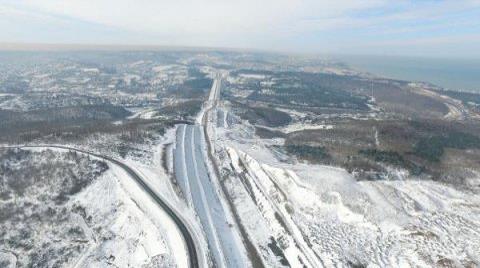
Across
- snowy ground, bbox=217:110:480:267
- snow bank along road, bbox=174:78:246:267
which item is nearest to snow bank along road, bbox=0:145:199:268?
snow bank along road, bbox=174:78:246:267

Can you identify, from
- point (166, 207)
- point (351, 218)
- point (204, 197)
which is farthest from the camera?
point (204, 197)

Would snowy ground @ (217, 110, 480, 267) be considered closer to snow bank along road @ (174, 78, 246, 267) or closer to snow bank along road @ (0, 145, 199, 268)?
snow bank along road @ (174, 78, 246, 267)

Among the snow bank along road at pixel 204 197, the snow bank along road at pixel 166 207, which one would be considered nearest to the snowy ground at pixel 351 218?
the snow bank along road at pixel 204 197

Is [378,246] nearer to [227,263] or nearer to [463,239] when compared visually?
[463,239]

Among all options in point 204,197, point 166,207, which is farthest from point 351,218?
point 166,207

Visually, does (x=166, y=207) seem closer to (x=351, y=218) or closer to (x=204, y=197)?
(x=204, y=197)

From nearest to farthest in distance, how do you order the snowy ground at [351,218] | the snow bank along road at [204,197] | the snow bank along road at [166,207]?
the snow bank along road at [166,207]
the snowy ground at [351,218]
the snow bank along road at [204,197]

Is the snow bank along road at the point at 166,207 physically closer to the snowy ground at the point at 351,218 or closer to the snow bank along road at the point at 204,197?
the snow bank along road at the point at 204,197

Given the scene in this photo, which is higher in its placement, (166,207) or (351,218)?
(351,218)

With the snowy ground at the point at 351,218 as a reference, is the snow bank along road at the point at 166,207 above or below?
below
